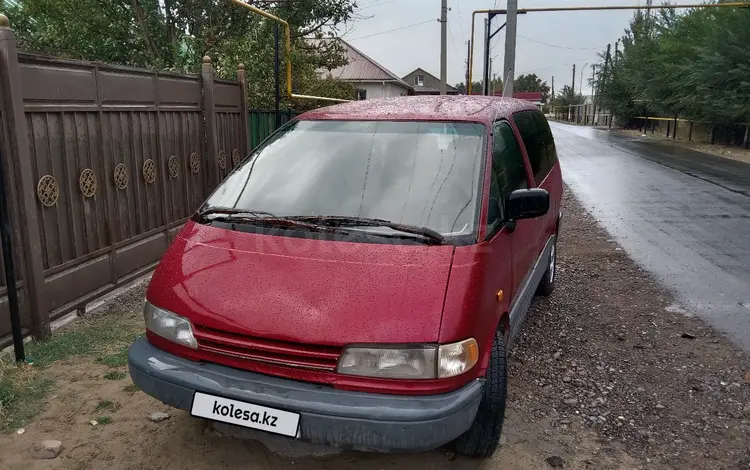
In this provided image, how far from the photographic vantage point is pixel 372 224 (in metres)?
3.00

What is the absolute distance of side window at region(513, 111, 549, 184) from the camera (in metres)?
4.46

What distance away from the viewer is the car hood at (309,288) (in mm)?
2490

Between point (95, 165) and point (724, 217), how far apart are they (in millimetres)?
8968

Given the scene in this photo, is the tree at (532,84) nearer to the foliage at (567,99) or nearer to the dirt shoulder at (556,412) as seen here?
the foliage at (567,99)

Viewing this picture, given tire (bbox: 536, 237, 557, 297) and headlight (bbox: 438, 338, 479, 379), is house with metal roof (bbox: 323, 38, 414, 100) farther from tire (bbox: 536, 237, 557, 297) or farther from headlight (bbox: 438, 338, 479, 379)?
headlight (bbox: 438, 338, 479, 379)

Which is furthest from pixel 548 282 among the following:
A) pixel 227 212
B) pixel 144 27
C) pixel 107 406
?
pixel 144 27

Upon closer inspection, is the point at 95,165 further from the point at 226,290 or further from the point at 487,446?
the point at 487,446

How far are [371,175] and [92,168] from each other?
9.43ft

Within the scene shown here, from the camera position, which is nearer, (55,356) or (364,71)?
(55,356)

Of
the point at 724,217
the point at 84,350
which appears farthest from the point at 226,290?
the point at 724,217

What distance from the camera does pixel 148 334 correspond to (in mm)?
2924

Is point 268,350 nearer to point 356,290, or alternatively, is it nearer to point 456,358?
point 356,290

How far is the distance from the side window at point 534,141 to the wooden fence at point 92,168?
3.48m

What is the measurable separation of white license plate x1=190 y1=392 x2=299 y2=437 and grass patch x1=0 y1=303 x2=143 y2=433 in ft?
4.79
